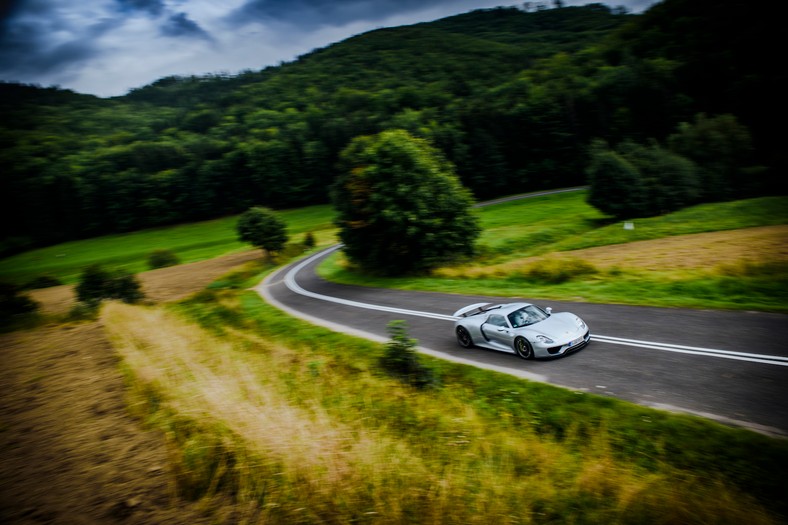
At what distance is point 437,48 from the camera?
6875 inches

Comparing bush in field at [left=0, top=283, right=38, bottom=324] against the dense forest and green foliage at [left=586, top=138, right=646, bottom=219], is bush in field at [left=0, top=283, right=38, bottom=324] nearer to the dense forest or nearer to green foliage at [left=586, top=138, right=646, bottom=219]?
the dense forest

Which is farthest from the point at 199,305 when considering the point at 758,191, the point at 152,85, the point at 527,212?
the point at 152,85

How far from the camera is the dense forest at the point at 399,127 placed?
181 ft

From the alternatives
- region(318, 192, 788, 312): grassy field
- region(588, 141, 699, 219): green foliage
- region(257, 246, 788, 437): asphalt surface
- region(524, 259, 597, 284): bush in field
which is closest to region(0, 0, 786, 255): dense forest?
region(588, 141, 699, 219): green foliage

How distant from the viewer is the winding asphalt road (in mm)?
7281

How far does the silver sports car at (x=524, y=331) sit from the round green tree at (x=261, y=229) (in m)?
36.8

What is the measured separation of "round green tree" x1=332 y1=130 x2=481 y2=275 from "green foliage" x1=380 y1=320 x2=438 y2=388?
15.8 meters

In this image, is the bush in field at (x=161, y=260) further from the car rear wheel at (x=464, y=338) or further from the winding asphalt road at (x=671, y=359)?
the car rear wheel at (x=464, y=338)

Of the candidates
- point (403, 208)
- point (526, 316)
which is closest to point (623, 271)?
point (526, 316)

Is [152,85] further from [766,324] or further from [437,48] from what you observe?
[766,324]

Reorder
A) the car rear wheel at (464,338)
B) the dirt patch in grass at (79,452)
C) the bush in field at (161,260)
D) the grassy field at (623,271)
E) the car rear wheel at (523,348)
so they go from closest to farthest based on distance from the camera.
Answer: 1. the dirt patch in grass at (79,452)
2. the car rear wheel at (523,348)
3. the car rear wheel at (464,338)
4. the grassy field at (623,271)
5. the bush in field at (161,260)

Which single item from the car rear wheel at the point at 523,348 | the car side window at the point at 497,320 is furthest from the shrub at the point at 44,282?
the car rear wheel at the point at 523,348

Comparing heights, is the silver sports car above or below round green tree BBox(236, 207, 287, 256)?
below

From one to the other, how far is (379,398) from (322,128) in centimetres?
9746
